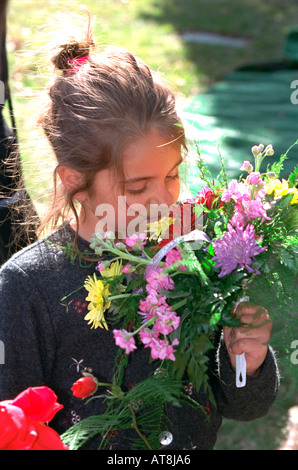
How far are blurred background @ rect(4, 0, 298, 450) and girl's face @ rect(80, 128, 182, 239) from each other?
111mm

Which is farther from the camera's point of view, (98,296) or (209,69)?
(209,69)

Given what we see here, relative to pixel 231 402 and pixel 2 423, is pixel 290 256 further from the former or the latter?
pixel 231 402

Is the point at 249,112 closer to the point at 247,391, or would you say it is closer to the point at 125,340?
the point at 247,391

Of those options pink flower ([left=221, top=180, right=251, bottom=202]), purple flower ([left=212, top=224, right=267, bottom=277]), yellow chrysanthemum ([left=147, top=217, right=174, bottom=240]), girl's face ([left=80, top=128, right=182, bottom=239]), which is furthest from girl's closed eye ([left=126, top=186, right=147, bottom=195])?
purple flower ([left=212, top=224, right=267, bottom=277])

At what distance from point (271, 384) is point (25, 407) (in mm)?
828

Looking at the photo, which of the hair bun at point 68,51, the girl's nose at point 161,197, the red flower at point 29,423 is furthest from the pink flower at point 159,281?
the hair bun at point 68,51

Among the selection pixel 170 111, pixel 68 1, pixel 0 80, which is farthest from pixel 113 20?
pixel 170 111

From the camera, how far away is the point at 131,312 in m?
1.32

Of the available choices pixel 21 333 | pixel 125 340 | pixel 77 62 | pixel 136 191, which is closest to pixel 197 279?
pixel 125 340

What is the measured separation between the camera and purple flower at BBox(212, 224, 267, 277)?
1.19 metres

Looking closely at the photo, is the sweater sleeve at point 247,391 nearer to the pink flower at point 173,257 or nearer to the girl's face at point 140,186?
the girl's face at point 140,186

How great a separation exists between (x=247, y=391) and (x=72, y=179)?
2.44 feet

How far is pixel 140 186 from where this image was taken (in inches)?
63.0

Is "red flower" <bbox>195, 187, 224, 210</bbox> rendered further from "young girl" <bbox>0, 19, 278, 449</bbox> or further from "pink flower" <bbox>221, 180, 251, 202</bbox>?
"young girl" <bbox>0, 19, 278, 449</bbox>
